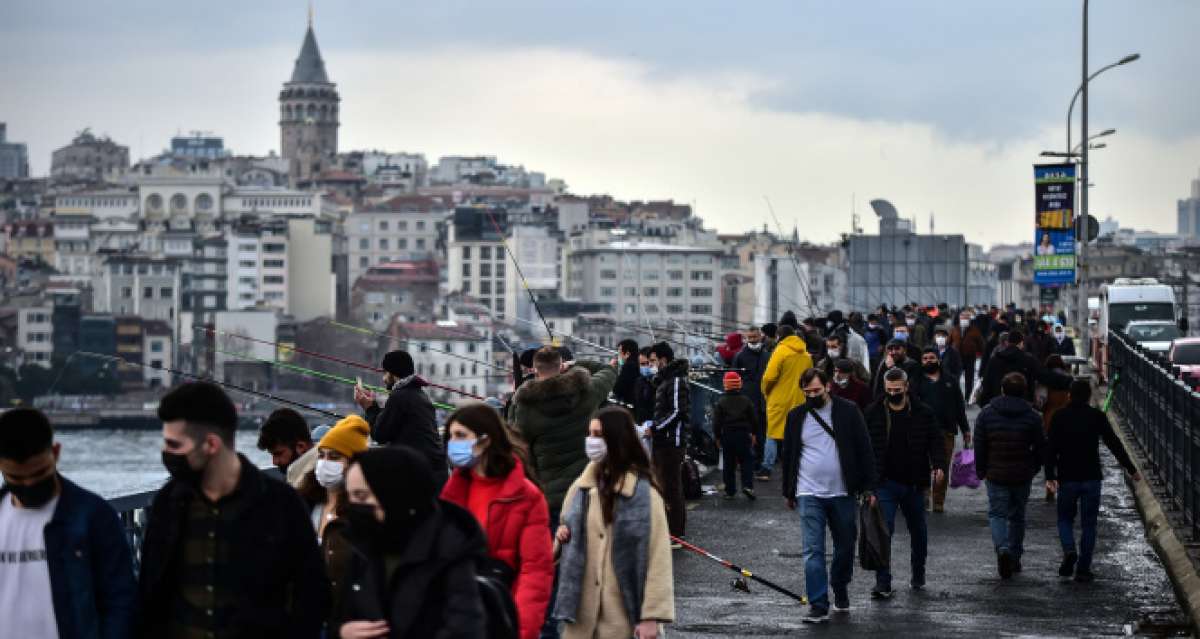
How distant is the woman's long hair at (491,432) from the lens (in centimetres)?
701

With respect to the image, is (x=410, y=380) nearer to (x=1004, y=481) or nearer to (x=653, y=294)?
(x=1004, y=481)

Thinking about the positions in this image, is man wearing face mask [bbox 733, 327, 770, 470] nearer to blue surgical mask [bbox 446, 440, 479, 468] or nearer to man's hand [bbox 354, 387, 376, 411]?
man's hand [bbox 354, 387, 376, 411]

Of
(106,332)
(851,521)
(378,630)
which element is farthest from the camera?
(106,332)

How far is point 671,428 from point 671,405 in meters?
0.24

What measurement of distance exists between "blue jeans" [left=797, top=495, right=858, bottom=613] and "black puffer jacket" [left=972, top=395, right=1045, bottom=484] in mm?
1793

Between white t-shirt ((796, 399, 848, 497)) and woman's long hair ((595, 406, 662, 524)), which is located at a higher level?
woman's long hair ((595, 406, 662, 524))

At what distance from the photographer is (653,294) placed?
19725 centimetres

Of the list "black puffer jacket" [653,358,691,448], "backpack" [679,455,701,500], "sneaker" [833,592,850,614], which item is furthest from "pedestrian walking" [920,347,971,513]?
"sneaker" [833,592,850,614]

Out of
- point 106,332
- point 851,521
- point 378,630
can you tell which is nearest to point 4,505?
point 378,630

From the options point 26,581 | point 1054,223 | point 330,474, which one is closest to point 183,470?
point 26,581

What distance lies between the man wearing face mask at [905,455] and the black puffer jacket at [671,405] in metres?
2.16

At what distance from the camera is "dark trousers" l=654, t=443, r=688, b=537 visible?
14188 mm

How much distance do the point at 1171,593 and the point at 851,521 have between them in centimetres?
210

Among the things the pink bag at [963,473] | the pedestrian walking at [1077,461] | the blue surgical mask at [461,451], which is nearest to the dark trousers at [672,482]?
the pink bag at [963,473]
